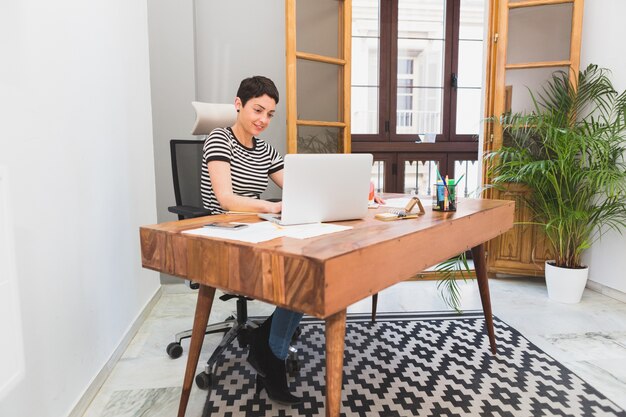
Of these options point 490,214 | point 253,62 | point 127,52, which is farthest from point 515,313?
point 127,52

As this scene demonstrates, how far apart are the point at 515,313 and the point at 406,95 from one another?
2.93 meters

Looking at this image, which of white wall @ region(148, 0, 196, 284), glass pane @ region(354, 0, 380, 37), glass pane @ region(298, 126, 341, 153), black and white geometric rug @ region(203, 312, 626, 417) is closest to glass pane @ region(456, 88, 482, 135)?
glass pane @ region(354, 0, 380, 37)

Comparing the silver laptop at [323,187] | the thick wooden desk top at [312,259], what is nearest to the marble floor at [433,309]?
the thick wooden desk top at [312,259]

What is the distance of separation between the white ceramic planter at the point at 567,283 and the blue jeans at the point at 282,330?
6.68ft

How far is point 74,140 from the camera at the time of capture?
155 centimetres

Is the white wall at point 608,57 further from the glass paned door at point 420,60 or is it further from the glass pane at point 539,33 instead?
the glass paned door at point 420,60

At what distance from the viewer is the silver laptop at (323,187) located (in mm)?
1220

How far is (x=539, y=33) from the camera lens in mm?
2957

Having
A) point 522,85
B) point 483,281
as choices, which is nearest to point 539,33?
point 522,85

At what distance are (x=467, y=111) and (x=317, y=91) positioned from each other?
219 centimetres

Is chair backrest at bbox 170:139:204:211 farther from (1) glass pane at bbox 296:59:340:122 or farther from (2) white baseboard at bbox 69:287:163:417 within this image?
(1) glass pane at bbox 296:59:340:122

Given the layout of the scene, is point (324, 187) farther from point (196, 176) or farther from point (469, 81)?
point (469, 81)

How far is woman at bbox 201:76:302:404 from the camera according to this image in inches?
60.5

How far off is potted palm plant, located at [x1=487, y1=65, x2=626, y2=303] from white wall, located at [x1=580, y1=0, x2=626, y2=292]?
76mm
